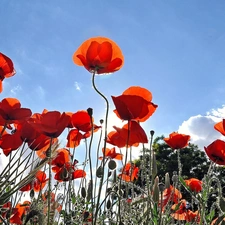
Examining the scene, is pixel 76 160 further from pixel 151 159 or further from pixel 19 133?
pixel 151 159

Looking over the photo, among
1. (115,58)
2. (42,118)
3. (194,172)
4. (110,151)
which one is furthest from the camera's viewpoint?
(194,172)

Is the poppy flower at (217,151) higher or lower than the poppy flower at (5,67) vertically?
lower

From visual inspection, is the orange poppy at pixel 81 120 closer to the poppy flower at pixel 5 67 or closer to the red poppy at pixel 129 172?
the red poppy at pixel 129 172

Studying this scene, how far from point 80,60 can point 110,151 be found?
144 centimetres

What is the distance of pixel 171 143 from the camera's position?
3.12 meters

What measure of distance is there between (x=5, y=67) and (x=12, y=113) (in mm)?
224

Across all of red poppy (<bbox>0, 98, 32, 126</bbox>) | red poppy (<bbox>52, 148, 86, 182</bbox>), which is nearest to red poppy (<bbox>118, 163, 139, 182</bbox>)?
red poppy (<bbox>52, 148, 86, 182</bbox>)

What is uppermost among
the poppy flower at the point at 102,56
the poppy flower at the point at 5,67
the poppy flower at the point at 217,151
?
the poppy flower at the point at 102,56

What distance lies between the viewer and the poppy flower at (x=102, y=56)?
1949mm

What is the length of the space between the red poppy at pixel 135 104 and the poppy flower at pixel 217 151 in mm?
539

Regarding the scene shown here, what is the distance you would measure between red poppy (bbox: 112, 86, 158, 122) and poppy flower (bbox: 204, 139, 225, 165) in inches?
21.2

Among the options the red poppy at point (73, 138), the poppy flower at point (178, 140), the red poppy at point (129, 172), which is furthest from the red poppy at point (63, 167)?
the poppy flower at point (178, 140)

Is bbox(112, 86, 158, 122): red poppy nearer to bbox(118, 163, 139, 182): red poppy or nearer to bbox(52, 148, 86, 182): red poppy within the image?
bbox(118, 163, 139, 182): red poppy

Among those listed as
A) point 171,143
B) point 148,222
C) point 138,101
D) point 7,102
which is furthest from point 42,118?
point 171,143
